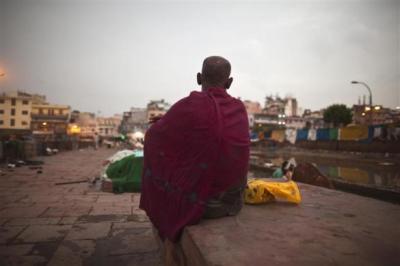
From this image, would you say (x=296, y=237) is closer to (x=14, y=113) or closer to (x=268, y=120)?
(x=268, y=120)

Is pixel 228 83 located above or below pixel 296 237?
above

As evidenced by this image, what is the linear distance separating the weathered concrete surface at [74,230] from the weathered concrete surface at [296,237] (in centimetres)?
146

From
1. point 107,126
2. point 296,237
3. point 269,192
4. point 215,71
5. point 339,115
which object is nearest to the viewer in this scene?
point 296,237

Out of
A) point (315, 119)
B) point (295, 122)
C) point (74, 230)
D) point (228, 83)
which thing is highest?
point (315, 119)

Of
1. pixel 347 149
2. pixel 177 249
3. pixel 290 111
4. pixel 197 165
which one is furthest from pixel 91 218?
pixel 290 111

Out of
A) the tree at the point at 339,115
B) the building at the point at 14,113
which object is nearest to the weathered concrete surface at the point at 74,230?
the tree at the point at 339,115

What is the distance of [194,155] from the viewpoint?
2258 millimetres

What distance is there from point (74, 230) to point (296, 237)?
348 centimetres

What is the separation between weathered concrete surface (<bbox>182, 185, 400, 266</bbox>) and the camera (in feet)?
5.64

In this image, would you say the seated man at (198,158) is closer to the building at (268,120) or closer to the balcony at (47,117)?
the building at (268,120)

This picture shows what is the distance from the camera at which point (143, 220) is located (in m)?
4.88

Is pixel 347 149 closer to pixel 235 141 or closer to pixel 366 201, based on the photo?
pixel 366 201

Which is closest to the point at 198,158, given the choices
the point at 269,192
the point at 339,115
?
the point at 269,192

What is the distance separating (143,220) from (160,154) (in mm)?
2835
